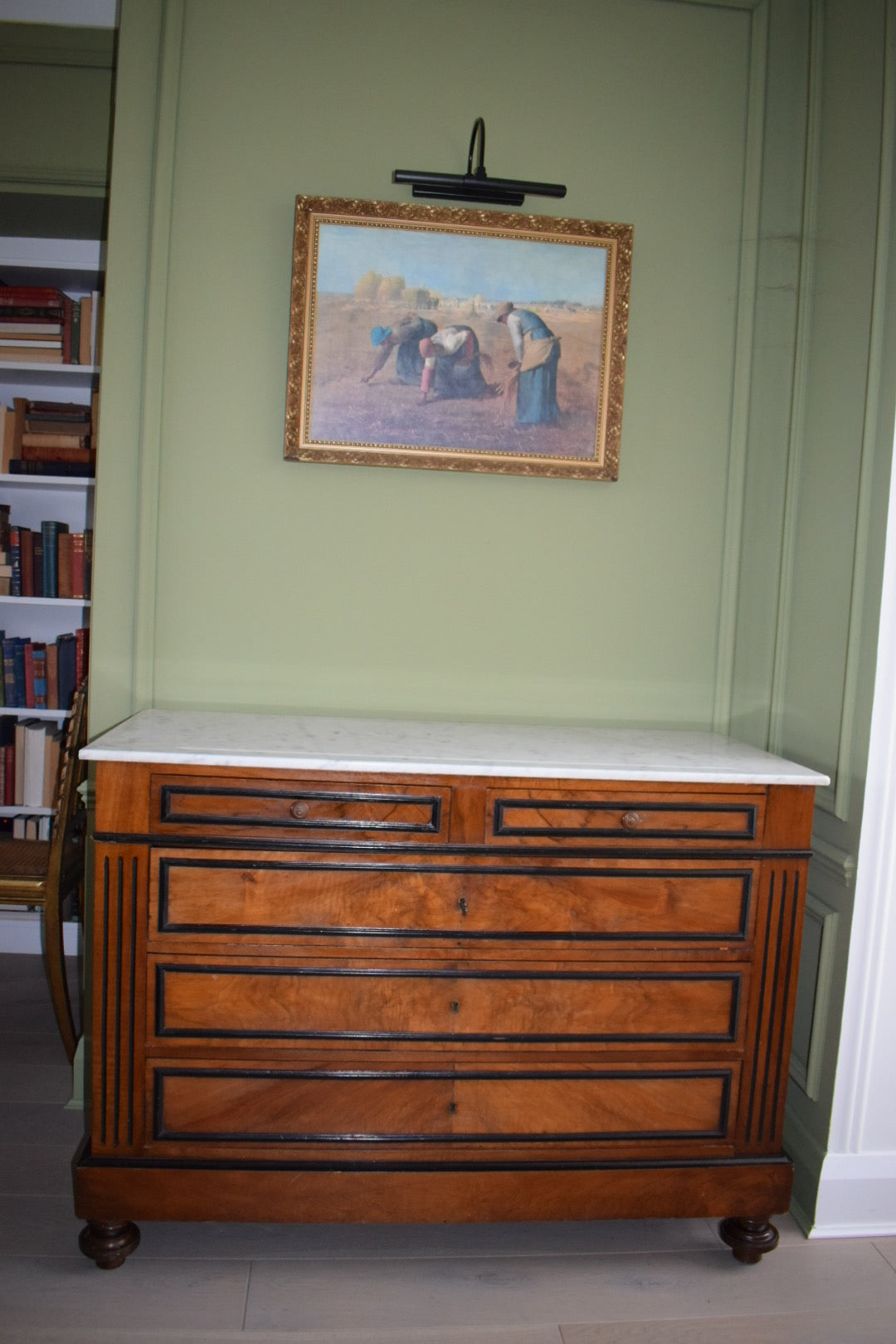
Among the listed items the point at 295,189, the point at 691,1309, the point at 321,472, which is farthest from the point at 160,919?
the point at 295,189

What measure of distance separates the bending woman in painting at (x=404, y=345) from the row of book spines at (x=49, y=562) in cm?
177

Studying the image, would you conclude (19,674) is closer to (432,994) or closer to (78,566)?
(78,566)

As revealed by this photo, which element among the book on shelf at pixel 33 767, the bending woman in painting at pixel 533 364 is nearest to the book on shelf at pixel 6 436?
the book on shelf at pixel 33 767

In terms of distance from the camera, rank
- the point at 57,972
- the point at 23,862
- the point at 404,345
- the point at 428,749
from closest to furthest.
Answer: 1. the point at 428,749
2. the point at 404,345
3. the point at 57,972
4. the point at 23,862

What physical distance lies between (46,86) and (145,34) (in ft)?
2.89

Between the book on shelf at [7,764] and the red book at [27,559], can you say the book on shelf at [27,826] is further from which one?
the red book at [27,559]

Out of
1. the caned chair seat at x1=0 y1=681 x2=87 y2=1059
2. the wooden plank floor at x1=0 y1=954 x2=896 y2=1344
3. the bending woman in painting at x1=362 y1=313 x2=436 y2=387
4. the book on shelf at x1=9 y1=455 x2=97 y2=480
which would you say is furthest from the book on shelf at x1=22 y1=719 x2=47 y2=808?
the bending woman in painting at x1=362 y1=313 x2=436 y2=387

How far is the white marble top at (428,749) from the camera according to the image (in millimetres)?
1888

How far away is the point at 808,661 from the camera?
2.43m

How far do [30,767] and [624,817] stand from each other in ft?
8.59

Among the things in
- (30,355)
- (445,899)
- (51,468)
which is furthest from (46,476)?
(445,899)

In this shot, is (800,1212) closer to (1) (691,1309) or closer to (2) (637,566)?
(1) (691,1309)

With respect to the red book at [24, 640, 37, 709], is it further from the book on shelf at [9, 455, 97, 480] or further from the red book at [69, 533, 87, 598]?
the book on shelf at [9, 455, 97, 480]

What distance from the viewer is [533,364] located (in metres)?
2.46
